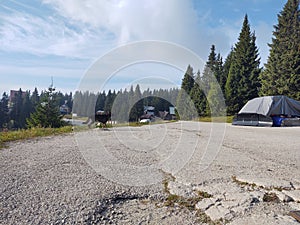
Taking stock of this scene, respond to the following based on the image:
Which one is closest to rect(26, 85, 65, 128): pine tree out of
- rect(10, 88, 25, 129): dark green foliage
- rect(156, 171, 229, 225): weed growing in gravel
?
rect(156, 171, 229, 225): weed growing in gravel

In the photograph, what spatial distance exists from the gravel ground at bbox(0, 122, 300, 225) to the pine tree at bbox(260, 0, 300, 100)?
1900cm

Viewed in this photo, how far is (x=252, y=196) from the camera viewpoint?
108 inches

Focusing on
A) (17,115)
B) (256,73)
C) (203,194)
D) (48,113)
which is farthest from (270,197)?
(17,115)

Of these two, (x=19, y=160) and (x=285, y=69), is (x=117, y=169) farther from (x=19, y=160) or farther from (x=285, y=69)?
(x=285, y=69)

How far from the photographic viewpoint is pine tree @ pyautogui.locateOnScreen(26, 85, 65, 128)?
18547 millimetres

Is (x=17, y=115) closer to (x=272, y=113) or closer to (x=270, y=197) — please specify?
(x=272, y=113)

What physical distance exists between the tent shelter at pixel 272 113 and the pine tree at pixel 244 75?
9688 mm

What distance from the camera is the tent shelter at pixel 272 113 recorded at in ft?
48.0

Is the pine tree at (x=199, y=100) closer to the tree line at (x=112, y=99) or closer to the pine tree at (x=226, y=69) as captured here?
the pine tree at (x=226, y=69)

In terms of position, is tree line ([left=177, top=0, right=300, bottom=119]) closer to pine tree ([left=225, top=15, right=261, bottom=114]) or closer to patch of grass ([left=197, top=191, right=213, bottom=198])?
pine tree ([left=225, top=15, right=261, bottom=114])

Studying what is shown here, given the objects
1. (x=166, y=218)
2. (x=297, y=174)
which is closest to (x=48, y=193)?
(x=166, y=218)

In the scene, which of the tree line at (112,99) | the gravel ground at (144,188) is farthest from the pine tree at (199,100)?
the gravel ground at (144,188)

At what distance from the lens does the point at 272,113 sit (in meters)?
14.8

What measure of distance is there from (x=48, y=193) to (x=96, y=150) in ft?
9.12
